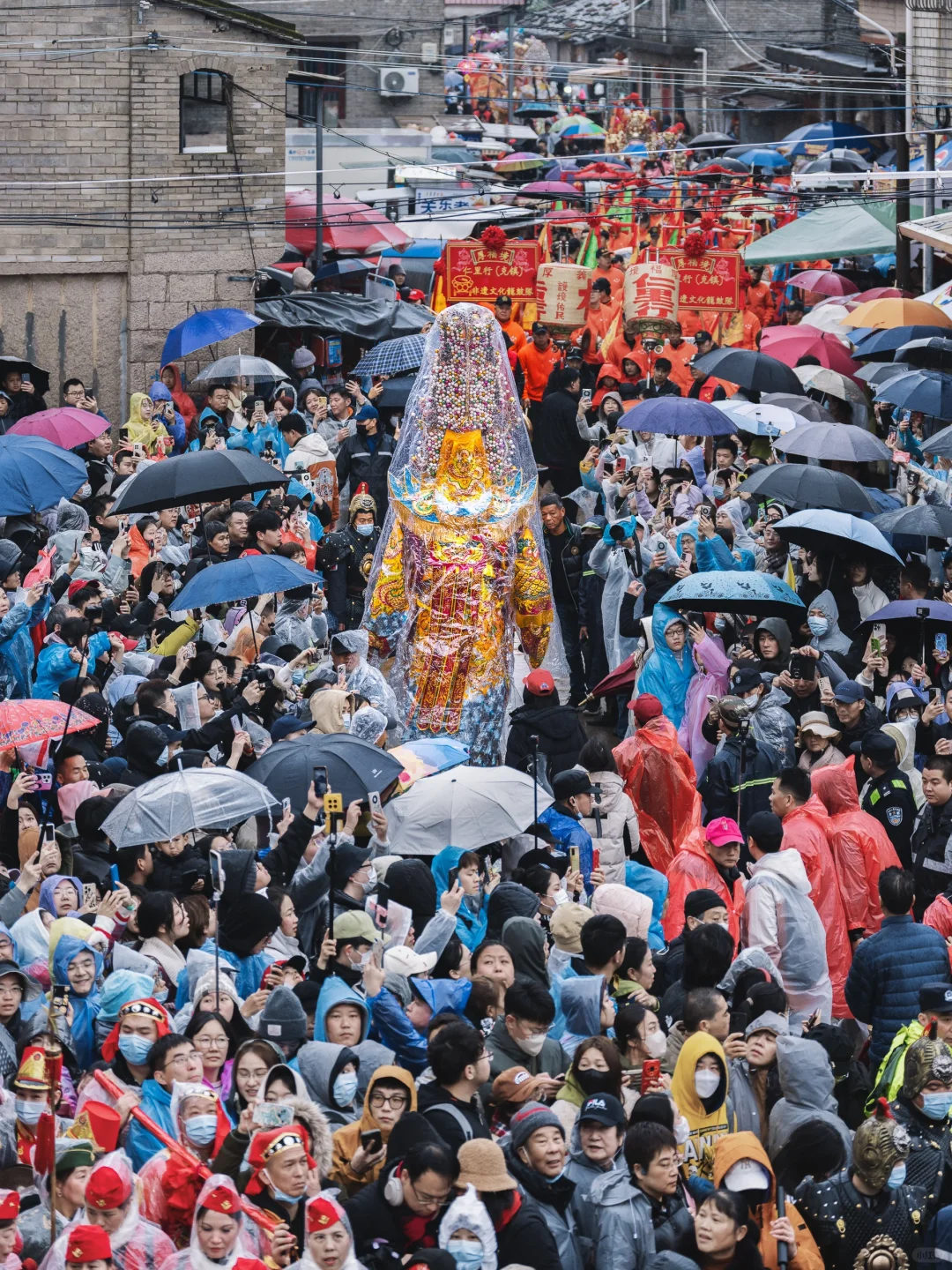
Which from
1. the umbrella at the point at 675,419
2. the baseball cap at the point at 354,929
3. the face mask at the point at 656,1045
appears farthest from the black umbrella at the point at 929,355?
the face mask at the point at 656,1045

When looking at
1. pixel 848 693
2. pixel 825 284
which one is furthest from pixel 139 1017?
pixel 825 284

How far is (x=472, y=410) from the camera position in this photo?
1155cm

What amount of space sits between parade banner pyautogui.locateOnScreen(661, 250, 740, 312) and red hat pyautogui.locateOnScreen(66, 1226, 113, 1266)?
47.0 feet

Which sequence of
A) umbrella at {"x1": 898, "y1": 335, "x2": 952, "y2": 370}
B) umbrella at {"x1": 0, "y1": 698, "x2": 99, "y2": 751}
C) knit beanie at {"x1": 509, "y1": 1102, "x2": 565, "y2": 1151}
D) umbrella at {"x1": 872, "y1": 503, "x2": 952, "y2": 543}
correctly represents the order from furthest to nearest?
1. umbrella at {"x1": 898, "y1": 335, "x2": 952, "y2": 370}
2. umbrella at {"x1": 872, "y1": 503, "x2": 952, "y2": 543}
3. umbrella at {"x1": 0, "y1": 698, "x2": 99, "y2": 751}
4. knit beanie at {"x1": 509, "y1": 1102, "x2": 565, "y2": 1151}

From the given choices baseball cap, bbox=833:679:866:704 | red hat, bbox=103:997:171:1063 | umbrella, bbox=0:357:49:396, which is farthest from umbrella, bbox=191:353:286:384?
red hat, bbox=103:997:171:1063

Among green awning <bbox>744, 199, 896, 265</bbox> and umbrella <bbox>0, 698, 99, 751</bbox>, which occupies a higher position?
green awning <bbox>744, 199, 896, 265</bbox>

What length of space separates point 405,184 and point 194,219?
36.2 ft

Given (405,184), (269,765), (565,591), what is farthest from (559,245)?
(269,765)

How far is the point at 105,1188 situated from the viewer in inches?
251

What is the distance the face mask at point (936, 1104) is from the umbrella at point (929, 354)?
10.9 metres

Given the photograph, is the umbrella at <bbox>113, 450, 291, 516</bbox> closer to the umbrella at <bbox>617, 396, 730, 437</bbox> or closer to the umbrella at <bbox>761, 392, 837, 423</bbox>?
the umbrella at <bbox>617, 396, 730, 437</bbox>

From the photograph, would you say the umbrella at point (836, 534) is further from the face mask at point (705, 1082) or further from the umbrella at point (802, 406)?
the face mask at point (705, 1082)

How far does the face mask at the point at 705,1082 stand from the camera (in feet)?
24.4

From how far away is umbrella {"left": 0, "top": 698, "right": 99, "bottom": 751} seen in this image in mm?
9844
